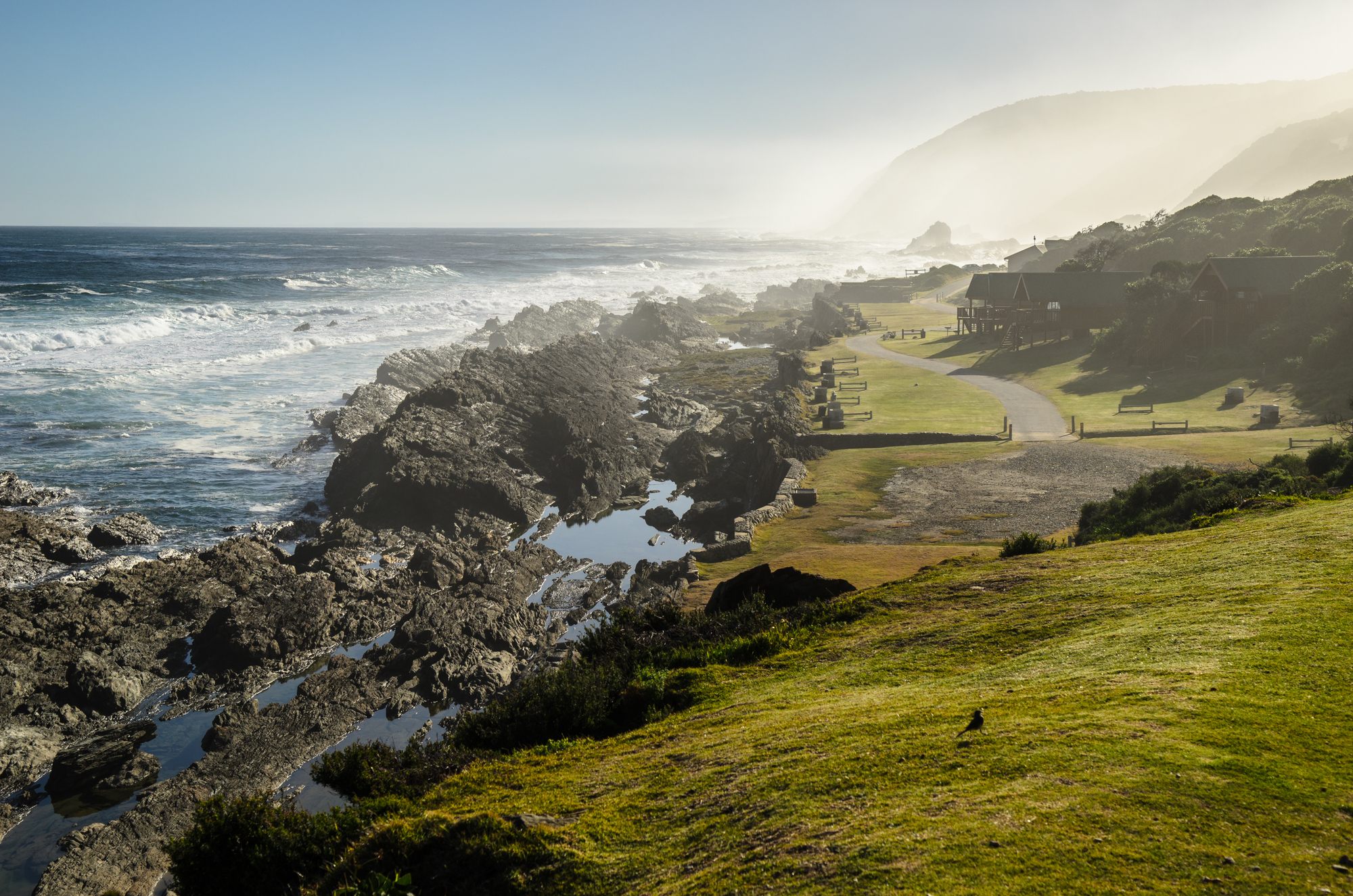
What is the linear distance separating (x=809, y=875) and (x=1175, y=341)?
57.0 meters

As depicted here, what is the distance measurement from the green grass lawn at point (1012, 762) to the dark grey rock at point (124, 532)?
24.8 meters

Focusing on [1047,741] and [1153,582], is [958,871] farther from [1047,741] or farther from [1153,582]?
[1153,582]

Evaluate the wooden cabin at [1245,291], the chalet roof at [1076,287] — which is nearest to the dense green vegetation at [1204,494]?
the wooden cabin at [1245,291]

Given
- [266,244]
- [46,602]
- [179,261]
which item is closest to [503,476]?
[46,602]

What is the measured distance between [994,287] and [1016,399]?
29.5 meters

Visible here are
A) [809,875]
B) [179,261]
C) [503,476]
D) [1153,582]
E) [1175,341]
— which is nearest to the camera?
[809,875]

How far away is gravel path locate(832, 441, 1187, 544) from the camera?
25.6 metres

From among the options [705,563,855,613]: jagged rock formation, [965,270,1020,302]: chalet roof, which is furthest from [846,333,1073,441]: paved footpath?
[705,563,855,613]: jagged rock formation

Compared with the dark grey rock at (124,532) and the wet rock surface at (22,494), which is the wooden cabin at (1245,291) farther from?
the wet rock surface at (22,494)

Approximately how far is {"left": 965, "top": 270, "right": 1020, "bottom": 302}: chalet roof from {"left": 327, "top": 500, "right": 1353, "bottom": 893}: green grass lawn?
63397mm

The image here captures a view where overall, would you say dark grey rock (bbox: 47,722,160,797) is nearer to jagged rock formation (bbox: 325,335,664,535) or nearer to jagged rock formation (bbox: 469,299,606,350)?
jagged rock formation (bbox: 325,335,664,535)

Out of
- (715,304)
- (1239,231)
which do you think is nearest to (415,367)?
(715,304)

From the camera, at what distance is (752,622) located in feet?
46.9

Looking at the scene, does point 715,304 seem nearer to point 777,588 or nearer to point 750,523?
point 750,523
